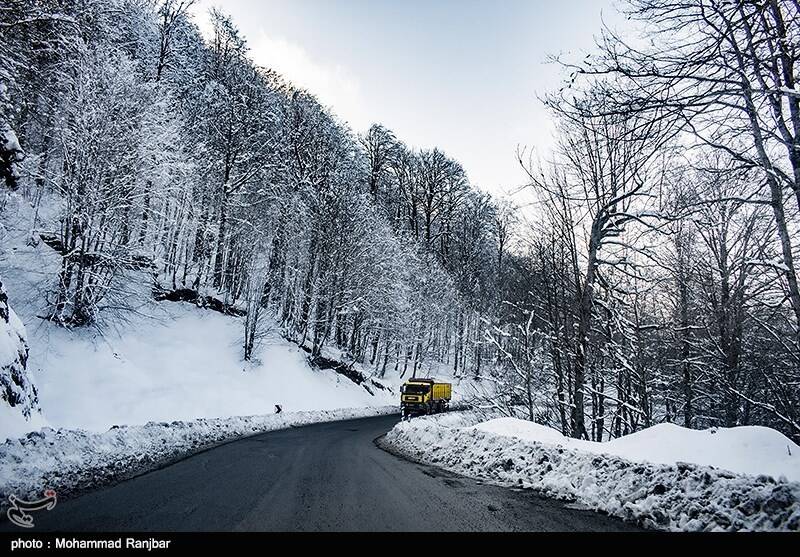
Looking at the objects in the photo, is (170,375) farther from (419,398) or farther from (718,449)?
(718,449)

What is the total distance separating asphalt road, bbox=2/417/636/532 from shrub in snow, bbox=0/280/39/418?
427 centimetres

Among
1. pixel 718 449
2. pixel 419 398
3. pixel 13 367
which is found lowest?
pixel 419 398

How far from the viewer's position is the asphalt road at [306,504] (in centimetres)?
474

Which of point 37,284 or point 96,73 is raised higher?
point 96,73

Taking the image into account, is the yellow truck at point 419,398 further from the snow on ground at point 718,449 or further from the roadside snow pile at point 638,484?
the snow on ground at point 718,449

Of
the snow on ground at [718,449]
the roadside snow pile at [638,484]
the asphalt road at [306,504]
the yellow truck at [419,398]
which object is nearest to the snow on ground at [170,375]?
the yellow truck at [419,398]

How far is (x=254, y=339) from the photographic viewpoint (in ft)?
85.8

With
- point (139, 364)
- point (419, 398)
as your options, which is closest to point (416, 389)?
point (419, 398)

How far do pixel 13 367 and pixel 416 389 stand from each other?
20.8m

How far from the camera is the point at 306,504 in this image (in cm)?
577

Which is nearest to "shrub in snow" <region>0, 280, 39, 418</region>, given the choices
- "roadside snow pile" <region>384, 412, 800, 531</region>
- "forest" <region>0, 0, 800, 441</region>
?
"forest" <region>0, 0, 800, 441</region>
